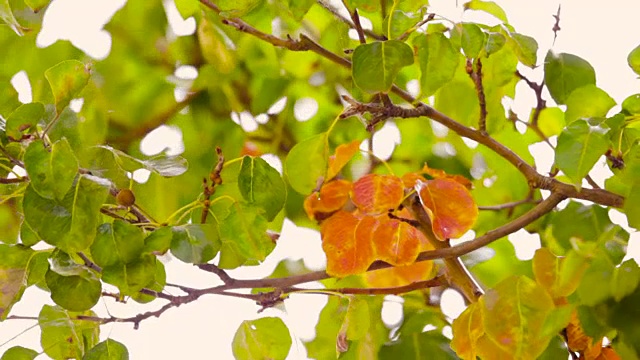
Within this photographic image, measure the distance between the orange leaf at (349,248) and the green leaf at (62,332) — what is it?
16cm

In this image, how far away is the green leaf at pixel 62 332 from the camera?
0.55 m

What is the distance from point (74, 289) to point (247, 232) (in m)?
0.10

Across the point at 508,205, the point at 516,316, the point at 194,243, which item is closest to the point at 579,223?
the point at 508,205

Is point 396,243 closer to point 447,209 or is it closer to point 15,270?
point 447,209

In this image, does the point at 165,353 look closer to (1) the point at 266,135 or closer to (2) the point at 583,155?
(1) the point at 266,135

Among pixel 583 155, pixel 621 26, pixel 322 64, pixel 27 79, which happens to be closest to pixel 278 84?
pixel 322 64

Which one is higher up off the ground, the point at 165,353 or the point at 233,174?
the point at 233,174

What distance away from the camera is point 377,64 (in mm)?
437

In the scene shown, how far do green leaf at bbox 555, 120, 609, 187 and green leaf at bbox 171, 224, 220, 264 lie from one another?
0.18m

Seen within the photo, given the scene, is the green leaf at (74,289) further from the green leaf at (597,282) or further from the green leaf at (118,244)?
the green leaf at (597,282)

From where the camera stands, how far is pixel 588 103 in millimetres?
529

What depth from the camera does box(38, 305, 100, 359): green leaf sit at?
547 mm

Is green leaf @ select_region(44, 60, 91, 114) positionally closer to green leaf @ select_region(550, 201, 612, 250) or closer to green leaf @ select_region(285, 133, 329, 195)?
green leaf @ select_region(285, 133, 329, 195)

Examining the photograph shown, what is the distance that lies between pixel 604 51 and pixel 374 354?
0.42 meters
